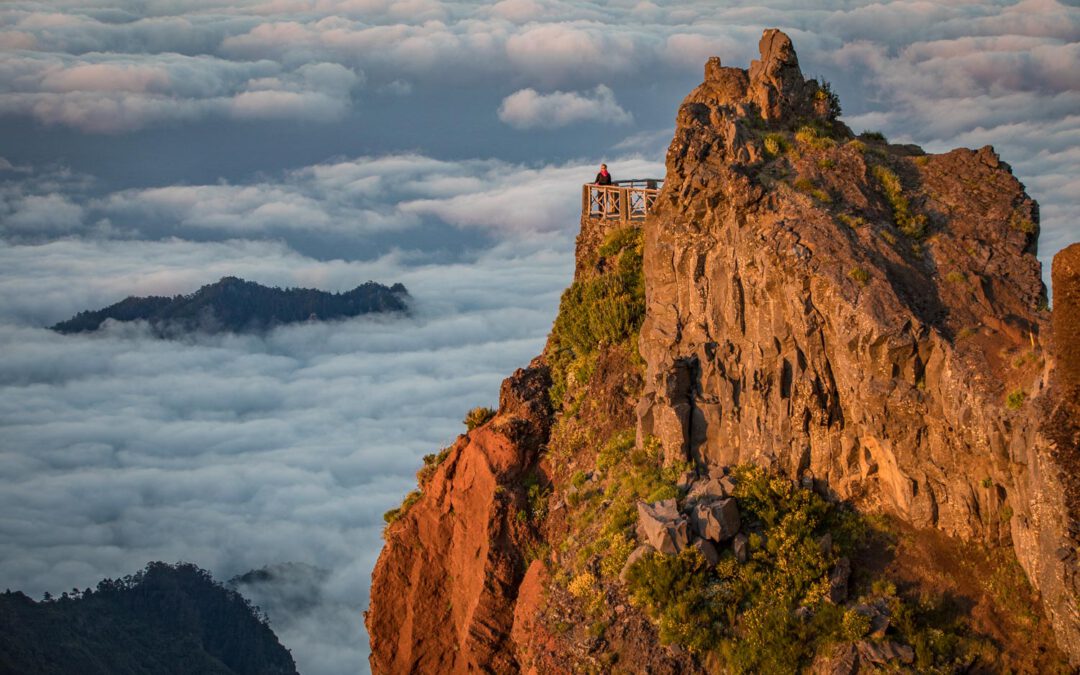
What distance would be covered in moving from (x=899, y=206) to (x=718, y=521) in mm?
10423

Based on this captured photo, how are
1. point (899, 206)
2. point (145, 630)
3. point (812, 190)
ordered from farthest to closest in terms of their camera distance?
point (145, 630) < point (899, 206) < point (812, 190)

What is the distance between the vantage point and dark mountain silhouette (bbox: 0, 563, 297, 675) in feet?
396

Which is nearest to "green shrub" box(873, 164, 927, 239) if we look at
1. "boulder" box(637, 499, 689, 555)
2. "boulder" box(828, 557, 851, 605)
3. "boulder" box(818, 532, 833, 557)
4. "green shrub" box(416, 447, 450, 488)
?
"boulder" box(818, 532, 833, 557)

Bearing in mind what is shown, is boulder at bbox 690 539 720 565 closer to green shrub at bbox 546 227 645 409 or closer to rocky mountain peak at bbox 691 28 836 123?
green shrub at bbox 546 227 645 409

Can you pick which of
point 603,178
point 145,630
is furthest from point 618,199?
point 145,630


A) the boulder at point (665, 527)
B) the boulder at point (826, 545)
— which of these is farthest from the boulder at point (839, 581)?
the boulder at point (665, 527)

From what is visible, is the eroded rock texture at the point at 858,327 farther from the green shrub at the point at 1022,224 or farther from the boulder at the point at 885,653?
the boulder at the point at 885,653

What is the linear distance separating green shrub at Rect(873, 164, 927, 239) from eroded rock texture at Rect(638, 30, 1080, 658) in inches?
3.2

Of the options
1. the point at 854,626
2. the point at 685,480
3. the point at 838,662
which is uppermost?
the point at 685,480

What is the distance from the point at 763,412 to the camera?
40.3 m

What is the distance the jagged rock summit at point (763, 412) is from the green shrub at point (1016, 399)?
40 millimetres

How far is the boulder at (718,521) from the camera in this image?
128 feet

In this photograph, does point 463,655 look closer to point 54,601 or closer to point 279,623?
point 54,601

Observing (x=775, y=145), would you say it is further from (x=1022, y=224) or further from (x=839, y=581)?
(x=839, y=581)
